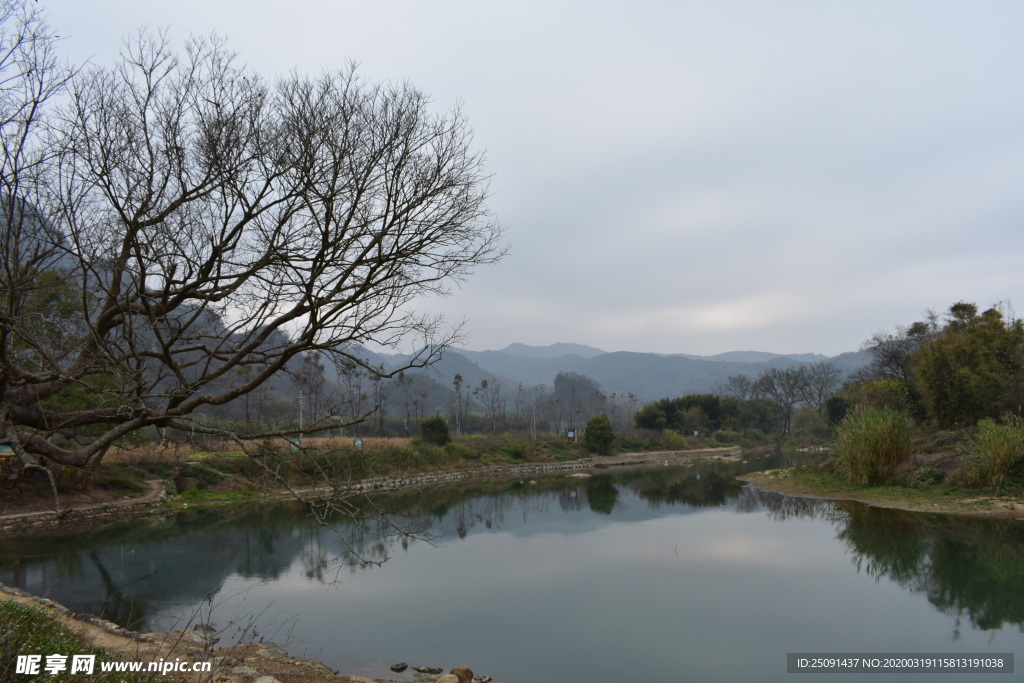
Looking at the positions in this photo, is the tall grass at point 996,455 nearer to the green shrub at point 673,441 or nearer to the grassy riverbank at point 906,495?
the grassy riverbank at point 906,495

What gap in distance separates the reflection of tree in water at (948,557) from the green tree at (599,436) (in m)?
23.8

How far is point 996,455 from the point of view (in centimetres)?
1436

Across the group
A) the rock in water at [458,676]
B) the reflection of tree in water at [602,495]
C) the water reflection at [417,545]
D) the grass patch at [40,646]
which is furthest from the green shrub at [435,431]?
the grass patch at [40,646]

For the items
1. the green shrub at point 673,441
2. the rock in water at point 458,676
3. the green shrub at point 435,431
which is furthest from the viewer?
the green shrub at point 673,441

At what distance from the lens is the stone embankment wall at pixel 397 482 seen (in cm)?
1519

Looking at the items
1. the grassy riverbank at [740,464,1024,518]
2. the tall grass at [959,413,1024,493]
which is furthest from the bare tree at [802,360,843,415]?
the tall grass at [959,413,1024,493]

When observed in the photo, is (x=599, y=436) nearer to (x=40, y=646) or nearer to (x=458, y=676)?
(x=458, y=676)

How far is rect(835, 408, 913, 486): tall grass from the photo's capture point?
1734cm

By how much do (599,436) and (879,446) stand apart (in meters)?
22.9

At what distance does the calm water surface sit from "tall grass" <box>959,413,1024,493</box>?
204 cm

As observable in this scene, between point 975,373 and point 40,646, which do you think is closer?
point 40,646

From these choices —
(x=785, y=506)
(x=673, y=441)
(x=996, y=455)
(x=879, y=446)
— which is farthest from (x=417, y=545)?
(x=673, y=441)

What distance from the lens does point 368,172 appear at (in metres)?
4.51

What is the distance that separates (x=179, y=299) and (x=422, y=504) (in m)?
16.8
